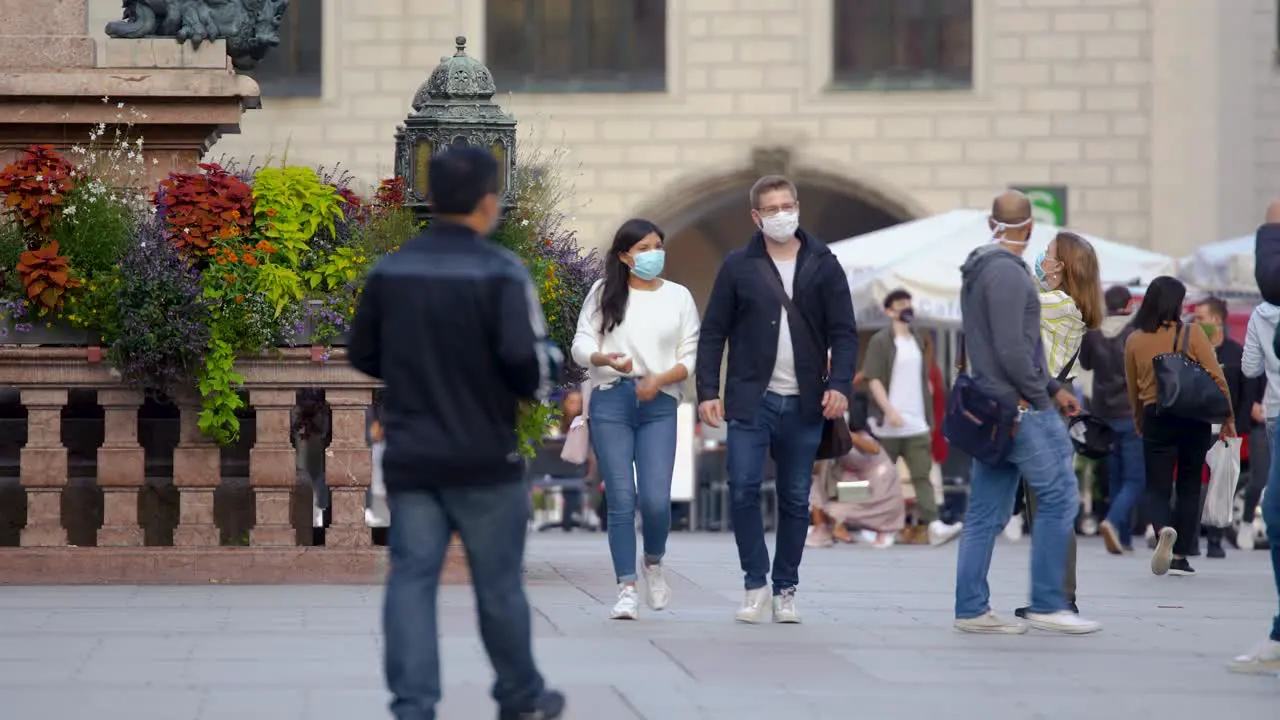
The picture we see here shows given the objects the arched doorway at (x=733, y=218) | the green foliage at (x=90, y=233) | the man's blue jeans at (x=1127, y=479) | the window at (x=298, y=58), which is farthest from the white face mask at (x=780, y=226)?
the window at (x=298, y=58)

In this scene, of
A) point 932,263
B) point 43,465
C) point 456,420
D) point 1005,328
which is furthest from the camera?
point 932,263

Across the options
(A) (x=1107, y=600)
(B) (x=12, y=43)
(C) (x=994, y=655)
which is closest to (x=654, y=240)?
(C) (x=994, y=655)

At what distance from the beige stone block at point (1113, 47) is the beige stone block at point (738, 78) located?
3704 millimetres

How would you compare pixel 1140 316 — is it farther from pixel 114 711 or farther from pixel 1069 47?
pixel 1069 47

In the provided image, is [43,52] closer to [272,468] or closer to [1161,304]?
[272,468]

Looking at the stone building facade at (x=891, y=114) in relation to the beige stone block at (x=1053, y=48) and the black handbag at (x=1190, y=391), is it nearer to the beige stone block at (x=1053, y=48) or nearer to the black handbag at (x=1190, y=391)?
the beige stone block at (x=1053, y=48)

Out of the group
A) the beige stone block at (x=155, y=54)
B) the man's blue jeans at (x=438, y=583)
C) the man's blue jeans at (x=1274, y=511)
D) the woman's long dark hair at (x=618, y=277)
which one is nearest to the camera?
the man's blue jeans at (x=438, y=583)

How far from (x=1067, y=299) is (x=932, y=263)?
9.48m

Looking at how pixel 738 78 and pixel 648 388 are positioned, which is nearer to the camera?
pixel 648 388

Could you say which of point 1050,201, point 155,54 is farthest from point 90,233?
point 1050,201

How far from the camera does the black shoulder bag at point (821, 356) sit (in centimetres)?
1034

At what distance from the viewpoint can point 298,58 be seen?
2905 cm

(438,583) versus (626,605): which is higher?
(438,583)

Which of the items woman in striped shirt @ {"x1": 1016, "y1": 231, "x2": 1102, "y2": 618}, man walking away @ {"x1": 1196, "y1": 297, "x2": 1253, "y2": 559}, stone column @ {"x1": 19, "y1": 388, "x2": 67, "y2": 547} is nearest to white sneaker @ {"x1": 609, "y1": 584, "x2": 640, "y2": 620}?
woman in striped shirt @ {"x1": 1016, "y1": 231, "x2": 1102, "y2": 618}
